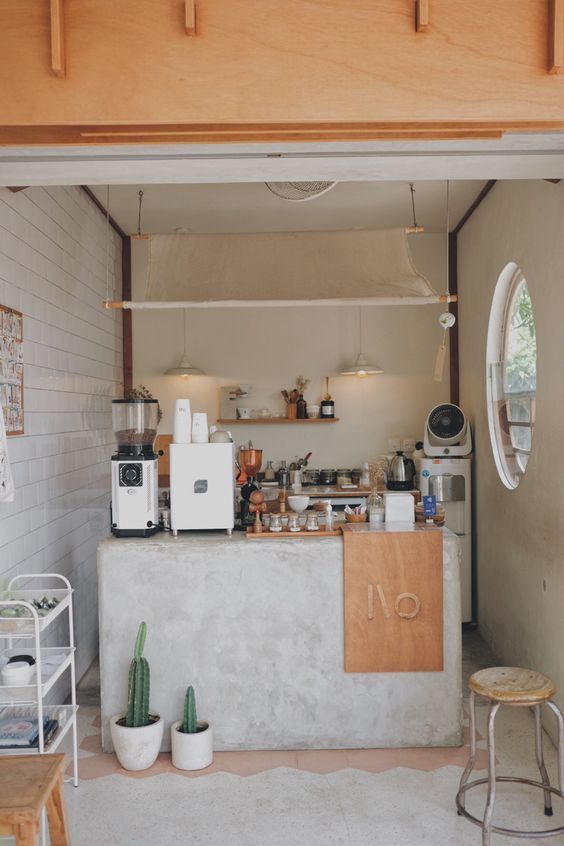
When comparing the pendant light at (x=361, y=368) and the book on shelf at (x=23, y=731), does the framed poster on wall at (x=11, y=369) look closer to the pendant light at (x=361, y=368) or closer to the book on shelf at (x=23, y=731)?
the book on shelf at (x=23, y=731)

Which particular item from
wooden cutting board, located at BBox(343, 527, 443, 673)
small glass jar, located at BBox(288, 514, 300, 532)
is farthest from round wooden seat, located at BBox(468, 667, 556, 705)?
small glass jar, located at BBox(288, 514, 300, 532)

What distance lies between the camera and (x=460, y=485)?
632 cm

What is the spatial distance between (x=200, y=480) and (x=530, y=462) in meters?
1.96

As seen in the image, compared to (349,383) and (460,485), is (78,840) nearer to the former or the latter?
(460,485)

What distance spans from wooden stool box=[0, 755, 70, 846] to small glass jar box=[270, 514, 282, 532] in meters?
1.83

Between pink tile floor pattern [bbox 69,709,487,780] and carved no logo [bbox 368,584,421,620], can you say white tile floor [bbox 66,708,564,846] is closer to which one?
pink tile floor pattern [bbox 69,709,487,780]

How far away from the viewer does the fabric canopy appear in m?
4.83

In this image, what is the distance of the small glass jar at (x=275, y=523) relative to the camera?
421 centimetres

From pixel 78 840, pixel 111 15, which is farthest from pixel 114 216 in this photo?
pixel 78 840

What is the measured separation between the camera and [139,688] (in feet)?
12.6

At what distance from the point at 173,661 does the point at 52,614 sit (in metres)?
0.93

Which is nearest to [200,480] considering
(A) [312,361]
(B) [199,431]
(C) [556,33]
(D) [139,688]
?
(B) [199,431]

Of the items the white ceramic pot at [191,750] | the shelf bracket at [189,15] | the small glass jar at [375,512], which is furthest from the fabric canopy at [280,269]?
the shelf bracket at [189,15]

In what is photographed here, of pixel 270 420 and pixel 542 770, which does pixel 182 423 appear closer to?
pixel 542 770
